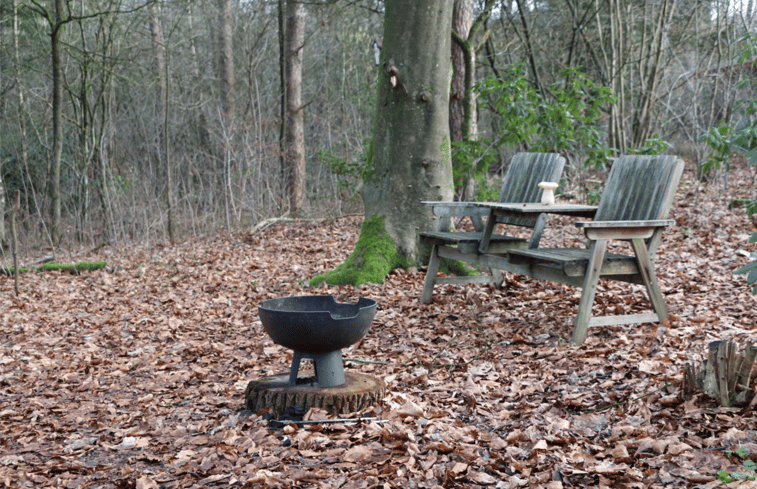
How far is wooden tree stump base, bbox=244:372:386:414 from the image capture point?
3303 mm

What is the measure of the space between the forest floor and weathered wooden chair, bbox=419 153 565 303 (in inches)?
9.2

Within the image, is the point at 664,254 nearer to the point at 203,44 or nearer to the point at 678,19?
the point at 678,19

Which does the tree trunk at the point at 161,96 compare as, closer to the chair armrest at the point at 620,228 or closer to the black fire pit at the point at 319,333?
the black fire pit at the point at 319,333

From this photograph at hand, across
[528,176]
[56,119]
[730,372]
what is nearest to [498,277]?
[528,176]

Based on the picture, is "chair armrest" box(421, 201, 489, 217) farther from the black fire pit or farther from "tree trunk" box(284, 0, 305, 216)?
"tree trunk" box(284, 0, 305, 216)

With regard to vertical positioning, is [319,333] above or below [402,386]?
above

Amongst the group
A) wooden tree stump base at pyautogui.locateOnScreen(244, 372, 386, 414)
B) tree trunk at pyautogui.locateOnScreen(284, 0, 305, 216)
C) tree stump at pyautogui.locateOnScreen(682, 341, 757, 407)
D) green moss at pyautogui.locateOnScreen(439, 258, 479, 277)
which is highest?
tree trunk at pyautogui.locateOnScreen(284, 0, 305, 216)

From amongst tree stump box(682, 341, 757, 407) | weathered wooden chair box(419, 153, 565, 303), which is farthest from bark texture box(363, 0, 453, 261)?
tree stump box(682, 341, 757, 407)

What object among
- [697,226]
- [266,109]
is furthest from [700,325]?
[266,109]

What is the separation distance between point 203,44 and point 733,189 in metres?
14.5

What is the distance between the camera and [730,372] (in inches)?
112

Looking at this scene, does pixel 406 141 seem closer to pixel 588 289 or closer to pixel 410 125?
pixel 410 125

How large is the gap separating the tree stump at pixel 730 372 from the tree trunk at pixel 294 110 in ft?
31.2

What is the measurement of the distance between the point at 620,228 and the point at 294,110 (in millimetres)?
9008
